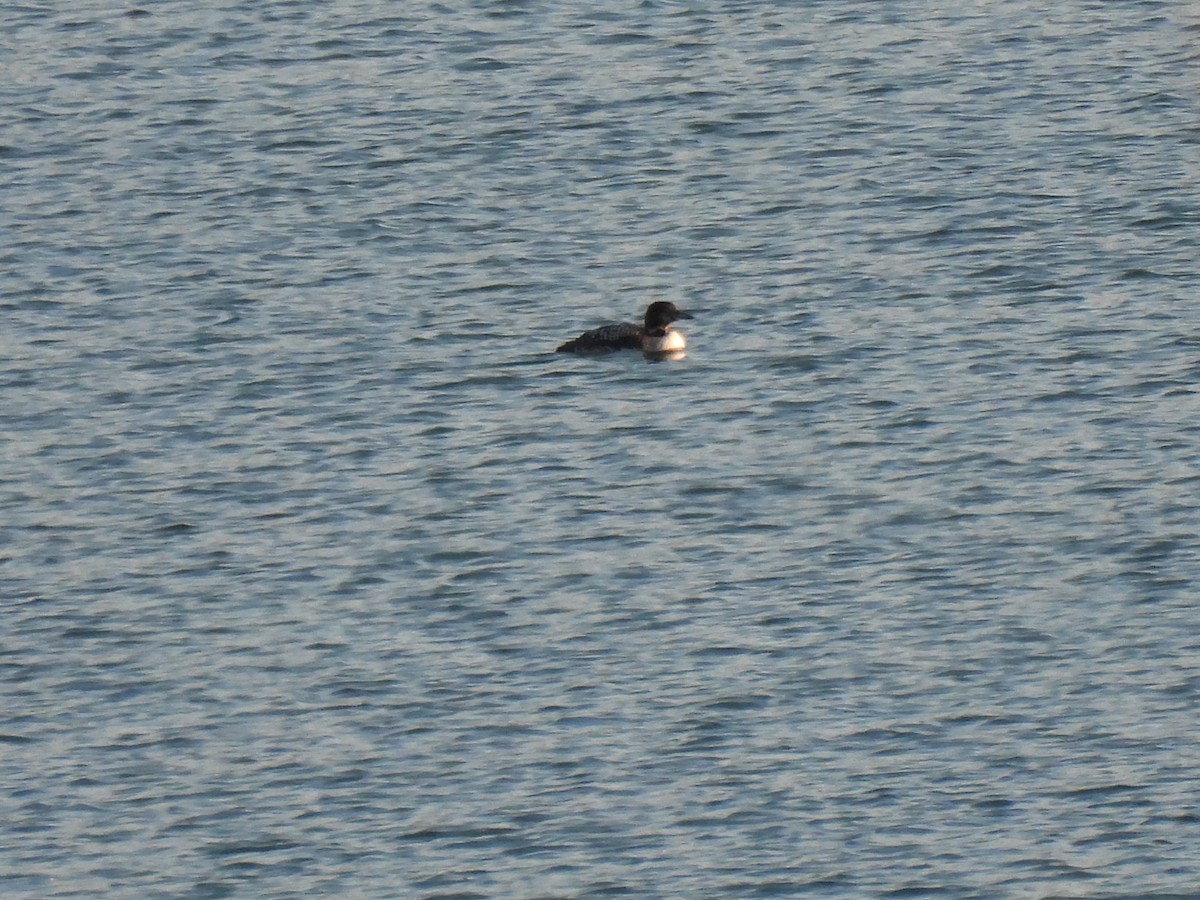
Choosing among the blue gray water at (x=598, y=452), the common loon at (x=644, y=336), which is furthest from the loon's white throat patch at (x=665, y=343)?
the blue gray water at (x=598, y=452)

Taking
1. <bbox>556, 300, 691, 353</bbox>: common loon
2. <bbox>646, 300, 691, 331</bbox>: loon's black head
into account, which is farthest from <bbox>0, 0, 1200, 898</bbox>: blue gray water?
<bbox>646, 300, 691, 331</bbox>: loon's black head

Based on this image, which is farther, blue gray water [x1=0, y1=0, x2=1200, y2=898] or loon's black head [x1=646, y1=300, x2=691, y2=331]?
loon's black head [x1=646, y1=300, x2=691, y2=331]

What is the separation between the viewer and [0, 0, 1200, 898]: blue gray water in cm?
1645

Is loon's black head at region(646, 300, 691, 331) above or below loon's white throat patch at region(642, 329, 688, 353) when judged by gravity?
above

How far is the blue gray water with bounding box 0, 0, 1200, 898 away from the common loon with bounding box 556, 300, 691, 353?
0.13m

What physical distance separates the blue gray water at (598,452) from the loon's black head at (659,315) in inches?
12.9

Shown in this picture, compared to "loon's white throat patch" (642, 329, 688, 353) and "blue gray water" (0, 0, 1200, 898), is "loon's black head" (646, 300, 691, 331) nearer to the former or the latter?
"loon's white throat patch" (642, 329, 688, 353)

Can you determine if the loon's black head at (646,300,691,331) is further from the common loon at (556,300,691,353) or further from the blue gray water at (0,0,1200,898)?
the blue gray water at (0,0,1200,898)

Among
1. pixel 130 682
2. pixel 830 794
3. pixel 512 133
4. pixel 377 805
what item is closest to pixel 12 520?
pixel 130 682

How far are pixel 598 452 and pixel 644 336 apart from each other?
209 centimetres

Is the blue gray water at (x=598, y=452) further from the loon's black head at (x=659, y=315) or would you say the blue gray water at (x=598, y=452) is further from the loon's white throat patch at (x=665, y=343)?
the loon's black head at (x=659, y=315)

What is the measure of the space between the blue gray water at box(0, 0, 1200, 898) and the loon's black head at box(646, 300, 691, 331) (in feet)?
1.08

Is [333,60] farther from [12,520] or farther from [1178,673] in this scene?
[1178,673]

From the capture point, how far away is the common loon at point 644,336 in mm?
24266
